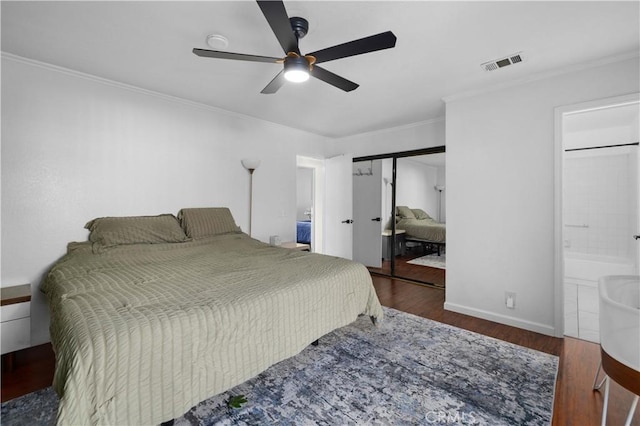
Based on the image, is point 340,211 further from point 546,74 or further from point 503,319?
point 546,74

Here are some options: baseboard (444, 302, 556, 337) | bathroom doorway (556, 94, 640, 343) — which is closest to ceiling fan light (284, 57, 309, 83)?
baseboard (444, 302, 556, 337)

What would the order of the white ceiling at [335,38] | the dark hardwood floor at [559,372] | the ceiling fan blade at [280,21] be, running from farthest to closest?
the white ceiling at [335,38]
the dark hardwood floor at [559,372]
the ceiling fan blade at [280,21]

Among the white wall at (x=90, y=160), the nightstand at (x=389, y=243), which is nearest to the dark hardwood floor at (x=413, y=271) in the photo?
the nightstand at (x=389, y=243)

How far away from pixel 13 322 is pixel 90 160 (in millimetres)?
1487

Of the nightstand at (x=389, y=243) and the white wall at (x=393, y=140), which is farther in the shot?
the nightstand at (x=389, y=243)

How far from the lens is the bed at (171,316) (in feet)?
3.83

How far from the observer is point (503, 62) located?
2473 millimetres

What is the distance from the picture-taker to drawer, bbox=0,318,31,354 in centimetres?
205

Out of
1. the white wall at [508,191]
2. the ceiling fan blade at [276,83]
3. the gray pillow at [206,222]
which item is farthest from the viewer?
the gray pillow at [206,222]

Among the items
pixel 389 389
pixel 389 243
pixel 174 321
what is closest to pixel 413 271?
pixel 389 243

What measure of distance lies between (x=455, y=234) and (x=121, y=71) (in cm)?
383

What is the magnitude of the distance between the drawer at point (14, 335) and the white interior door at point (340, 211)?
Result: 3818 mm

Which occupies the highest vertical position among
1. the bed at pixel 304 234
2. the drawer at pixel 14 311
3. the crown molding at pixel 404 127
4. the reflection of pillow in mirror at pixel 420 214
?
the crown molding at pixel 404 127

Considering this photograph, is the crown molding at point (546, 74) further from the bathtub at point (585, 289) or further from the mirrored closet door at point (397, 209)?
the bathtub at point (585, 289)
